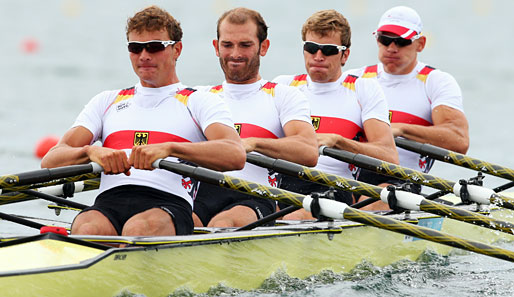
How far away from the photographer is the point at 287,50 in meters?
26.7

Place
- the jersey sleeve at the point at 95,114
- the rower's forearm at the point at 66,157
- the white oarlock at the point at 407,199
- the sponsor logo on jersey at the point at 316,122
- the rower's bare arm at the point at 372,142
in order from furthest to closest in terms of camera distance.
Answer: the sponsor logo on jersey at the point at 316,122
the rower's bare arm at the point at 372,142
the white oarlock at the point at 407,199
the jersey sleeve at the point at 95,114
the rower's forearm at the point at 66,157

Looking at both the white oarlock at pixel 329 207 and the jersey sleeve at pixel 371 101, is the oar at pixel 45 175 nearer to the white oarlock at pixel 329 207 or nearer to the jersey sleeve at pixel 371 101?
the white oarlock at pixel 329 207

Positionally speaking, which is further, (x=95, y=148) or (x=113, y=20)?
(x=113, y=20)

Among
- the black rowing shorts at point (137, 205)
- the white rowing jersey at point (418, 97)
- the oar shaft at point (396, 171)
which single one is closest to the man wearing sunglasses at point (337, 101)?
the oar shaft at point (396, 171)

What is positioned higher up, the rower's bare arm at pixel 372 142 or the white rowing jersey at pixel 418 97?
the white rowing jersey at pixel 418 97

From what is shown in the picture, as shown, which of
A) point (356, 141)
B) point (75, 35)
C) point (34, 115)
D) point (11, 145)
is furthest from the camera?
point (75, 35)

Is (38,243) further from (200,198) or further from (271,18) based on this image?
(271,18)

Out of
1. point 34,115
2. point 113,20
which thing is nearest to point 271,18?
point 113,20

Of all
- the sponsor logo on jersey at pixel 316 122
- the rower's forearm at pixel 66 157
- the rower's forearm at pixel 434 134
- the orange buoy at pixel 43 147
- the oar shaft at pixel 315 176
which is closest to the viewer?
the rower's forearm at pixel 66 157

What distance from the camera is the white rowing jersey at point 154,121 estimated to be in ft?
15.7

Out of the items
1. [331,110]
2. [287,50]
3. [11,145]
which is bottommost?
[11,145]

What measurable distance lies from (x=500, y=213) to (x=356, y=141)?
6.41ft

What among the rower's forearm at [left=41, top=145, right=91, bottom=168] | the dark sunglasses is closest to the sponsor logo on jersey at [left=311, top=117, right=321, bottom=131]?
the dark sunglasses

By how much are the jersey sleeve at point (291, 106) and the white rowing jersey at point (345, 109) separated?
0.63 meters
